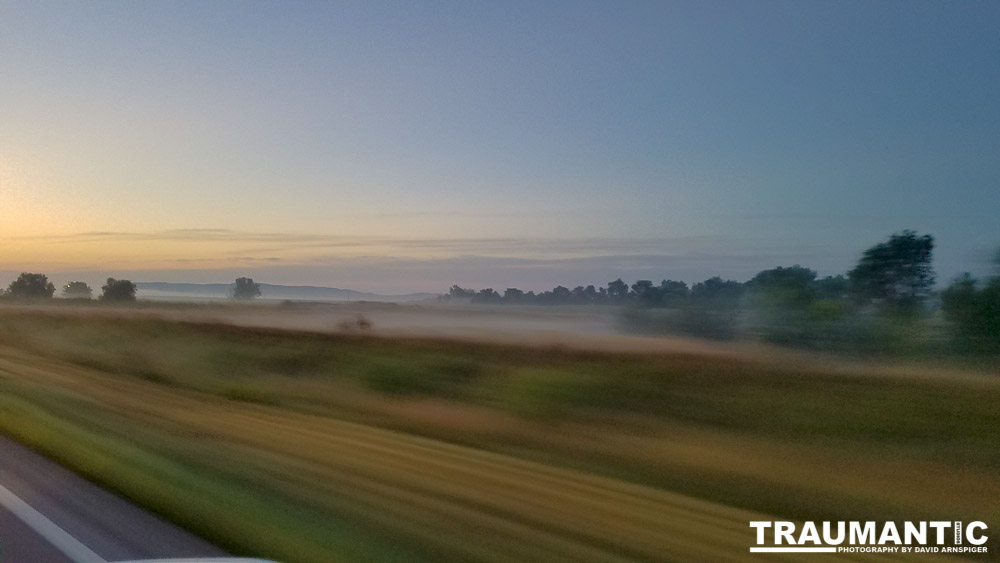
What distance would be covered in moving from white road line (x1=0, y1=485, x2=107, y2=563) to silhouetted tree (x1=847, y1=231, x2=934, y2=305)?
41.3ft

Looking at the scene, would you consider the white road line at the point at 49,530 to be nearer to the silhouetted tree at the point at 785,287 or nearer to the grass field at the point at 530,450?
the grass field at the point at 530,450

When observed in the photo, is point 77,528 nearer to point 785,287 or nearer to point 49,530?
point 49,530

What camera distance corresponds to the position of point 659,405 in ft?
47.9

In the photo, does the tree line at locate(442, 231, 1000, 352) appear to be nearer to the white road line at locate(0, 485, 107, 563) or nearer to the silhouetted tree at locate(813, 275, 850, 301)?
the silhouetted tree at locate(813, 275, 850, 301)

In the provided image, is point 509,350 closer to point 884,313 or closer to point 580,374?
point 580,374

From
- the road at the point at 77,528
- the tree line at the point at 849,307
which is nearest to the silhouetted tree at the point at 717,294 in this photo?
the tree line at the point at 849,307

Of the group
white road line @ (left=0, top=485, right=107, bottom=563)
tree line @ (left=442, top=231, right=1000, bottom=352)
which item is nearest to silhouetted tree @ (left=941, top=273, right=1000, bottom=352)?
tree line @ (left=442, top=231, right=1000, bottom=352)

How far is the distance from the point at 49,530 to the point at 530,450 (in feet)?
23.6

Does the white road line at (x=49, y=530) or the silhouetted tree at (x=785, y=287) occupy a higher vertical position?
the silhouetted tree at (x=785, y=287)

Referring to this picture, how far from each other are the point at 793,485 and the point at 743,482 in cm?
55

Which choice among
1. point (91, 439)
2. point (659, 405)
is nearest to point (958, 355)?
point (659, 405)

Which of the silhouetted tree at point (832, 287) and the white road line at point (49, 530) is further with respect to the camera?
the silhouetted tree at point (832, 287)

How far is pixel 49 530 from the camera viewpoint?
6.40m

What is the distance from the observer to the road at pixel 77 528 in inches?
230
